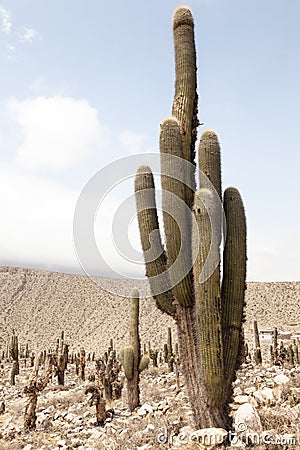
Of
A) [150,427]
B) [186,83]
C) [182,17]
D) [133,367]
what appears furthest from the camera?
[133,367]

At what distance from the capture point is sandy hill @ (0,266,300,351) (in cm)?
4578

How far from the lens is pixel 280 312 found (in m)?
45.7

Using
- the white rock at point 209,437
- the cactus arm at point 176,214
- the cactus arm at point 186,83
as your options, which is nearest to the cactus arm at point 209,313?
the cactus arm at point 176,214

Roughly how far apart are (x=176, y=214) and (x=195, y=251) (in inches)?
28.9

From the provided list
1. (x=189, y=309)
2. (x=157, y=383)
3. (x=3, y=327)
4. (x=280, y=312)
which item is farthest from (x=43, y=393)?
(x=3, y=327)

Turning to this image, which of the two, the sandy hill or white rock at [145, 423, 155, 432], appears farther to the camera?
the sandy hill

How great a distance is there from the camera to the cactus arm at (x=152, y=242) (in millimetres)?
7078

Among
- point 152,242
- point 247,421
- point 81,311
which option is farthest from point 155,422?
point 81,311

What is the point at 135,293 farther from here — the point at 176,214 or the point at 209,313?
the point at 209,313

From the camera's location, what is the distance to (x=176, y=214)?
6.83 m

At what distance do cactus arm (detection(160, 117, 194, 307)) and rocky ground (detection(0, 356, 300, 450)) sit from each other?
2.00 m

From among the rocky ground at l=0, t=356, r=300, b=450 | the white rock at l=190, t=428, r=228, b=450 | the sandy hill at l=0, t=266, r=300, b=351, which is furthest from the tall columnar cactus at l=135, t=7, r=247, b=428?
the sandy hill at l=0, t=266, r=300, b=351

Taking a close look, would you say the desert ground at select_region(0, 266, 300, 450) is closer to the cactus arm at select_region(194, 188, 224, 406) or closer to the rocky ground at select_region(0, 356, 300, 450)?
the rocky ground at select_region(0, 356, 300, 450)

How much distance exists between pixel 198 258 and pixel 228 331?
4.02 ft
